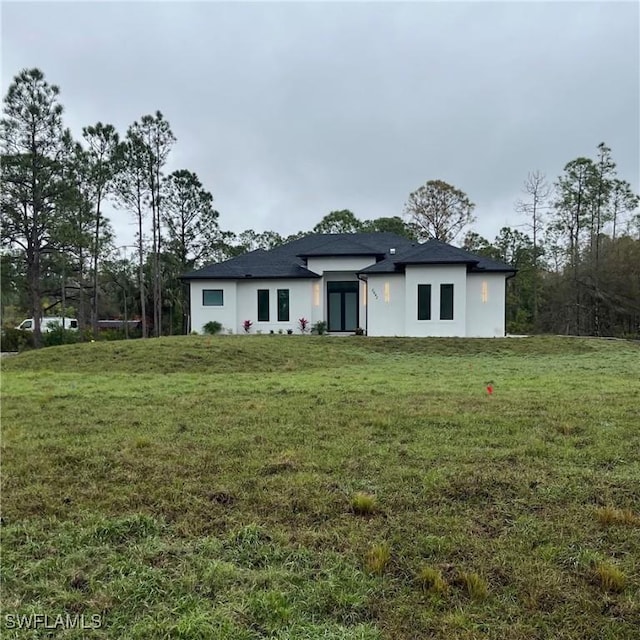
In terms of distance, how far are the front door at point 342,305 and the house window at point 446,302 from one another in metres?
4.40

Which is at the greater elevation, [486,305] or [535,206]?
[535,206]

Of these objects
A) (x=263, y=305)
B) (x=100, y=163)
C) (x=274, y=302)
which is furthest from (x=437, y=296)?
(x=100, y=163)

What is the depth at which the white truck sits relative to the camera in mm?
24325

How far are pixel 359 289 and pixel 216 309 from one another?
6602 millimetres

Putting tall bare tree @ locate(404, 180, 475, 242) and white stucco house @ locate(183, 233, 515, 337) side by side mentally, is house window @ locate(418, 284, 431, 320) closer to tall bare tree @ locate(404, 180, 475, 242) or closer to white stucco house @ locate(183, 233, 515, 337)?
white stucco house @ locate(183, 233, 515, 337)

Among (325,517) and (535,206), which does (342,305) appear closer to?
(535,206)

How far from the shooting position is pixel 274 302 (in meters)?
21.4

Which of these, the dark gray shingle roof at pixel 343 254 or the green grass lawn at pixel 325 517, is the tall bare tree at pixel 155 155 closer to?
the dark gray shingle roof at pixel 343 254

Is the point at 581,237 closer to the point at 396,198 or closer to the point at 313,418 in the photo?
the point at 396,198

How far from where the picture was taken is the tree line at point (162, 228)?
2116 cm

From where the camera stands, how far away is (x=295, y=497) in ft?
10.5

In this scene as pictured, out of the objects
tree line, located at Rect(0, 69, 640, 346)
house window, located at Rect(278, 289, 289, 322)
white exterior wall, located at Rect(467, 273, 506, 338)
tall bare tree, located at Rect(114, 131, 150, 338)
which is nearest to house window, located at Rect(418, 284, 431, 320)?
white exterior wall, located at Rect(467, 273, 506, 338)

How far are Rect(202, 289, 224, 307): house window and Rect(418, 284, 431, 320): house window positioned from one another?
29.0ft

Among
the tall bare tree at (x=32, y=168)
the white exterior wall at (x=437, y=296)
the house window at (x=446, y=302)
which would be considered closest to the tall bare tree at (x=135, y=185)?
the tall bare tree at (x=32, y=168)
